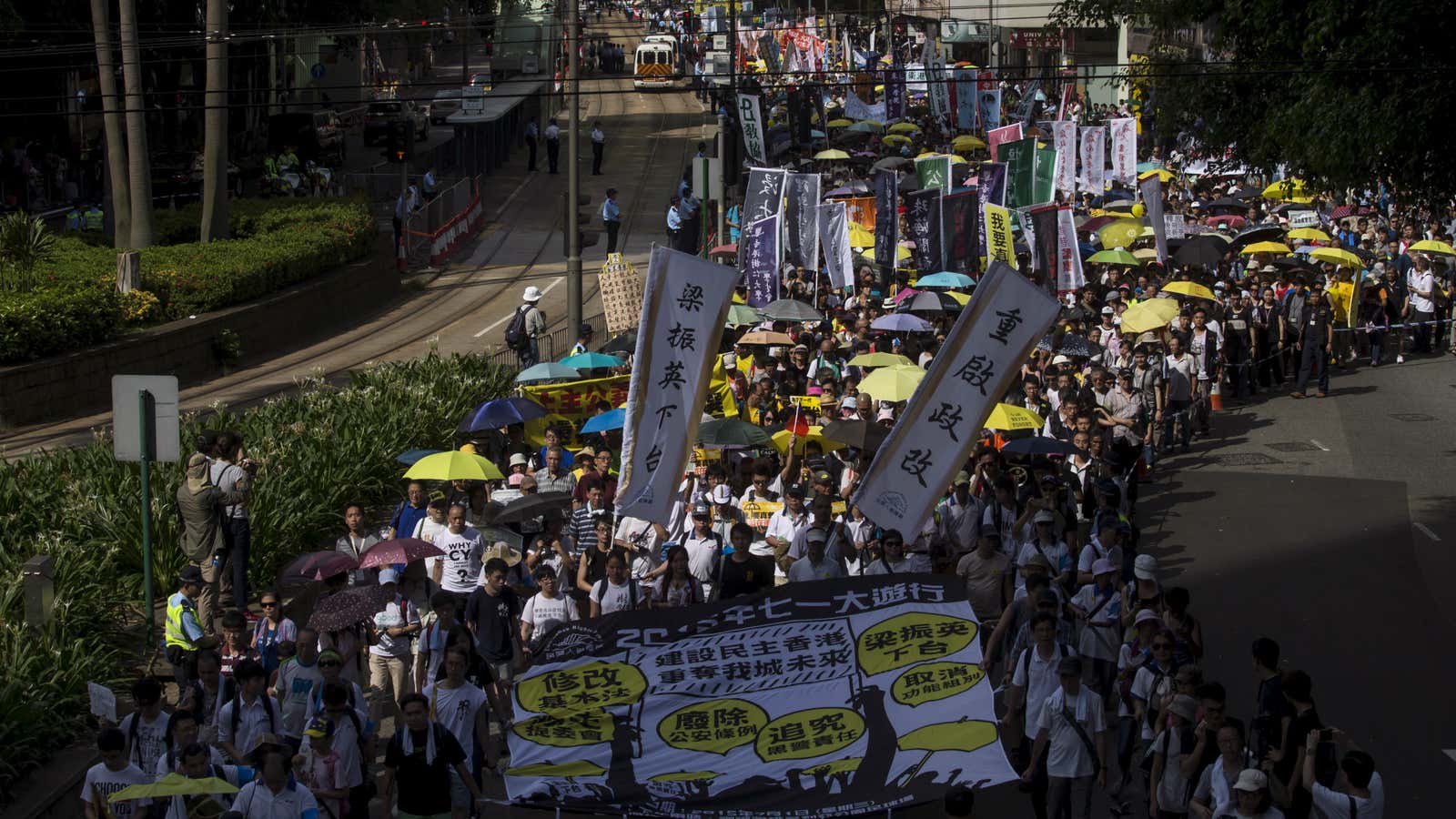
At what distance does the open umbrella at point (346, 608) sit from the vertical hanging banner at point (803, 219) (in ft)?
44.8

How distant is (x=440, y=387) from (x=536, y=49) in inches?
2063

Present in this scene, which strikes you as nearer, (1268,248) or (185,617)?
(185,617)

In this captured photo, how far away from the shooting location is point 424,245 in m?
36.6

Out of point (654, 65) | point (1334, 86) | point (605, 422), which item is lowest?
point (605, 422)

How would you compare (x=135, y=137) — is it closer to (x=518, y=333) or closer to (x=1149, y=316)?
(x=518, y=333)

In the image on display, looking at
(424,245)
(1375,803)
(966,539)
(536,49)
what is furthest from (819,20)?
(1375,803)

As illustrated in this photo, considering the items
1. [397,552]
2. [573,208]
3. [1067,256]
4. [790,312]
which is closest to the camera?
[397,552]

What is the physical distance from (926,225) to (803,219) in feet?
6.00

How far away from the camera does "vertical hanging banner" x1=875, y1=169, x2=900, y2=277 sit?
2464cm

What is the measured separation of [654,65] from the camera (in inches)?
2581

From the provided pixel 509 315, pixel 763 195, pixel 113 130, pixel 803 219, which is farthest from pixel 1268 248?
pixel 113 130

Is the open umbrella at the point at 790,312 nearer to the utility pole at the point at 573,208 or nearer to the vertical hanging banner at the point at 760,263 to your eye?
the vertical hanging banner at the point at 760,263

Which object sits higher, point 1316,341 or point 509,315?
point 1316,341

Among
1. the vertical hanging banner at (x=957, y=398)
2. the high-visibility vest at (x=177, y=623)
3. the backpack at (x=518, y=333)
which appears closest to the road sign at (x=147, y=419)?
the high-visibility vest at (x=177, y=623)
